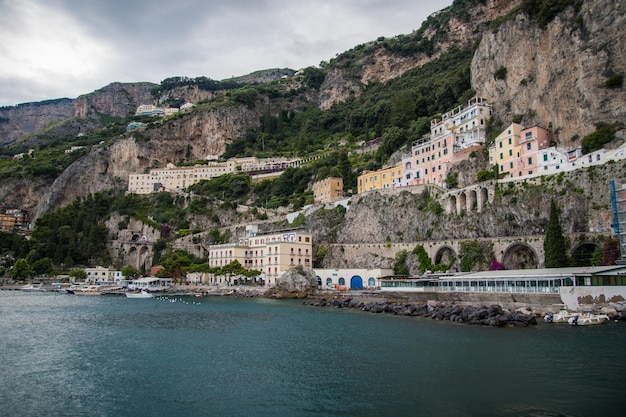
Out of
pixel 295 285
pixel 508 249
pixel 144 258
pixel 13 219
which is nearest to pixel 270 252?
pixel 295 285

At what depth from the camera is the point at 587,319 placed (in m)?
29.6

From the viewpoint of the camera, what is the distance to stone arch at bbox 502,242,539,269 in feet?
141

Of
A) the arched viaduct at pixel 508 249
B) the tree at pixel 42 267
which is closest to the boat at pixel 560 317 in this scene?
the arched viaduct at pixel 508 249

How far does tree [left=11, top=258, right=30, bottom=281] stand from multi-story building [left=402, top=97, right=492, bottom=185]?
68811 millimetres

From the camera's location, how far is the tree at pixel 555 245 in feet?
122

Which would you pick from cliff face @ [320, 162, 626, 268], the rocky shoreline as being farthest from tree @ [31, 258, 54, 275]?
the rocky shoreline

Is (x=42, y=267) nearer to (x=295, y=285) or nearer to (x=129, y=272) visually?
(x=129, y=272)

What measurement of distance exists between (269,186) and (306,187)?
9.73 m

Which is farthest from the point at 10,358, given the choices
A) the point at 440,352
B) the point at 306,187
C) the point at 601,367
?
the point at 306,187

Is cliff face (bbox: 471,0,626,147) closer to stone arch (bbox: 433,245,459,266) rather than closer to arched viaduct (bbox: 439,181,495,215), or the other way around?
arched viaduct (bbox: 439,181,495,215)

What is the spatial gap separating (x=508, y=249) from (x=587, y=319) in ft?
48.6

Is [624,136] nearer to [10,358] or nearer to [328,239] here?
[328,239]

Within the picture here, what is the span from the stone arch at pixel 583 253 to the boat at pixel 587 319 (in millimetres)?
8292

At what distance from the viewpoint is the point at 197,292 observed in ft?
225
